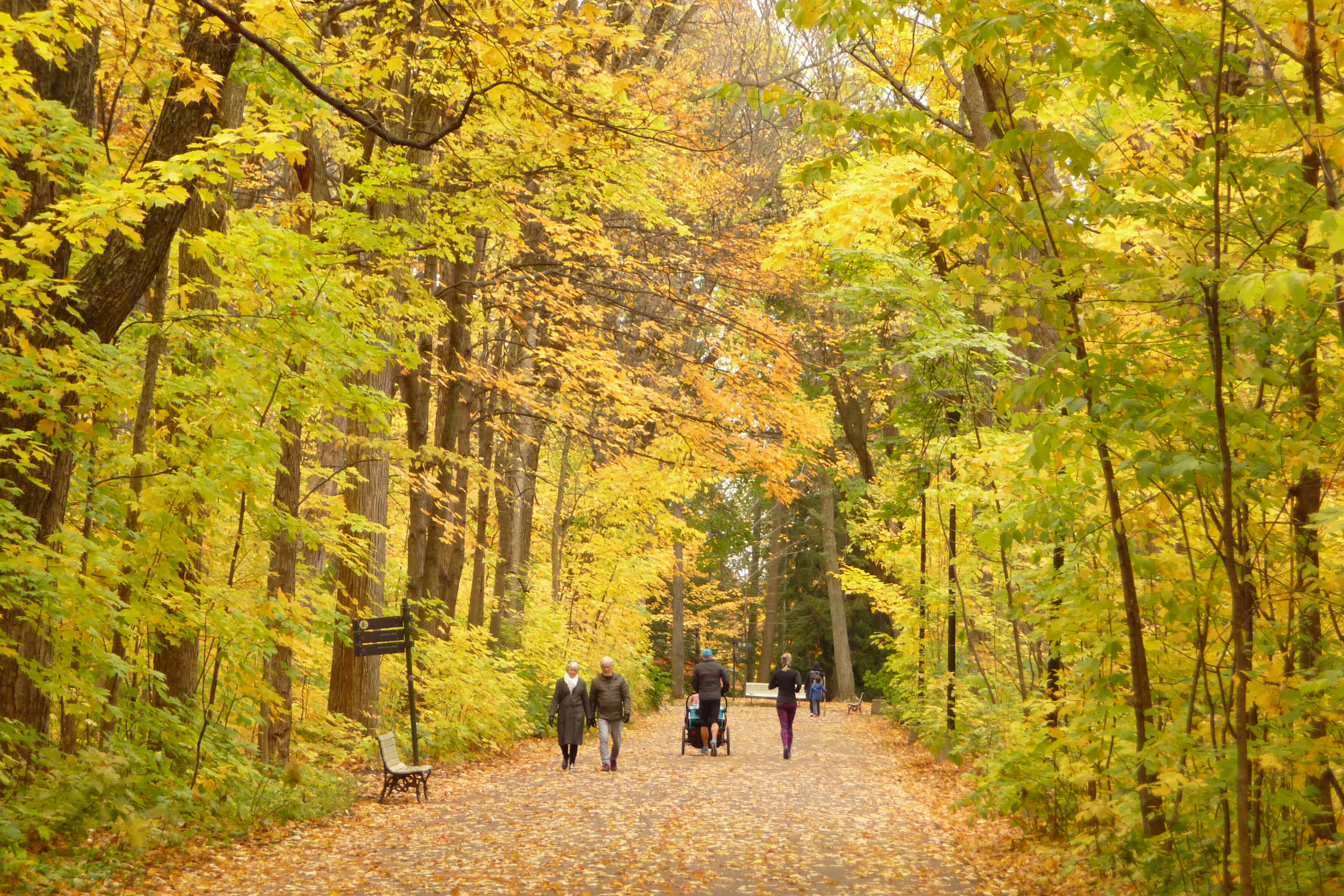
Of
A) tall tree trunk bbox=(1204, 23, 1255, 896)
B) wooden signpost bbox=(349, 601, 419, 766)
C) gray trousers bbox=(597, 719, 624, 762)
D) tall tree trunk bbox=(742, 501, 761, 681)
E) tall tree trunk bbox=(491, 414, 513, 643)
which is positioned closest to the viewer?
tall tree trunk bbox=(1204, 23, 1255, 896)

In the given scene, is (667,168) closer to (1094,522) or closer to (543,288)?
(543,288)

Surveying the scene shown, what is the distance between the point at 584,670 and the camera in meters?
24.6

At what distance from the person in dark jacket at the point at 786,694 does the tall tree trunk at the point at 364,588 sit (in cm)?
643

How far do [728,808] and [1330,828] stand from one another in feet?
21.9

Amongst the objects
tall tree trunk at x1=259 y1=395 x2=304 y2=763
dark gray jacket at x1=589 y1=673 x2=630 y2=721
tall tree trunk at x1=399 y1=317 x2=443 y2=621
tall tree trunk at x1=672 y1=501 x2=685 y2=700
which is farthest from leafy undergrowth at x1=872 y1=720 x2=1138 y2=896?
tall tree trunk at x1=672 y1=501 x2=685 y2=700

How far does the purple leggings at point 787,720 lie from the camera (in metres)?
17.7

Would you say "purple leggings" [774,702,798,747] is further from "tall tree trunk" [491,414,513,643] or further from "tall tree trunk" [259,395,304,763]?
"tall tree trunk" [259,395,304,763]

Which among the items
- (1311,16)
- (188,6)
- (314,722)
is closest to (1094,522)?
(1311,16)

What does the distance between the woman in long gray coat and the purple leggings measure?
3.40 meters

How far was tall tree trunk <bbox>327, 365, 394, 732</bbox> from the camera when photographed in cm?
1393

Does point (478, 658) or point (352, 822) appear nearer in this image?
point (352, 822)

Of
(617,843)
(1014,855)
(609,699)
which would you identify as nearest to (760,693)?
(609,699)

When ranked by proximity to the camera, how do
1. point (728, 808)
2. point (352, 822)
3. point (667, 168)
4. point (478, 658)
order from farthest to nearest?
point (478, 658) → point (667, 168) → point (728, 808) → point (352, 822)

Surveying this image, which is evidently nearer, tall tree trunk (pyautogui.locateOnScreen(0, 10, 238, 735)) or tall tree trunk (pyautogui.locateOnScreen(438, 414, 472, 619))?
tall tree trunk (pyautogui.locateOnScreen(0, 10, 238, 735))
